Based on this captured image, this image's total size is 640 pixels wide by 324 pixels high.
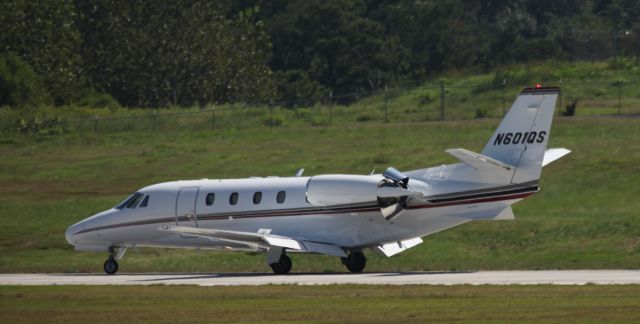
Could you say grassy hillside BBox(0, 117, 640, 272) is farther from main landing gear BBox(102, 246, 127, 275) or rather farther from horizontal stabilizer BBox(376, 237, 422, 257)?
main landing gear BBox(102, 246, 127, 275)

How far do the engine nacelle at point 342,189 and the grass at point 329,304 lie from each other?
203 inches

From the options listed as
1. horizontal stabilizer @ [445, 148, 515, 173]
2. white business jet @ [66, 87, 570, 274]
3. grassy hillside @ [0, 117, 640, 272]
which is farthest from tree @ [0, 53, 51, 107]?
horizontal stabilizer @ [445, 148, 515, 173]

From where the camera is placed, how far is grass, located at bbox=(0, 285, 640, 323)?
2344cm

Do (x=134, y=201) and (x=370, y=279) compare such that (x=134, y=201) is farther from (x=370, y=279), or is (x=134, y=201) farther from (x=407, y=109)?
(x=407, y=109)

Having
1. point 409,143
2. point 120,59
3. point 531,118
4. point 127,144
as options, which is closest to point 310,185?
point 531,118

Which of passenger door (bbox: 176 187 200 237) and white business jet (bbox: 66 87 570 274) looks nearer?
white business jet (bbox: 66 87 570 274)

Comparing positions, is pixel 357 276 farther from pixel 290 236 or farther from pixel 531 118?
pixel 531 118

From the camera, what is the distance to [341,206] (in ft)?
114

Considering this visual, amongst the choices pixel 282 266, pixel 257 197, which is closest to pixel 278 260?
pixel 282 266

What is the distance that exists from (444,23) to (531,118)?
65363 millimetres

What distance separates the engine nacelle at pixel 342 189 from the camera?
34.0 metres

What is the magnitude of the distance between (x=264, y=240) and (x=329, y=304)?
31.8ft

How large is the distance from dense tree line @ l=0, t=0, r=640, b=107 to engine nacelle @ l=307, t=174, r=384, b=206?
149 feet

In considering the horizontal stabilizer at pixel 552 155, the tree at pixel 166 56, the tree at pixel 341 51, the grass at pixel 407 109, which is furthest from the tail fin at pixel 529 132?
the tree at pixel 341 51
